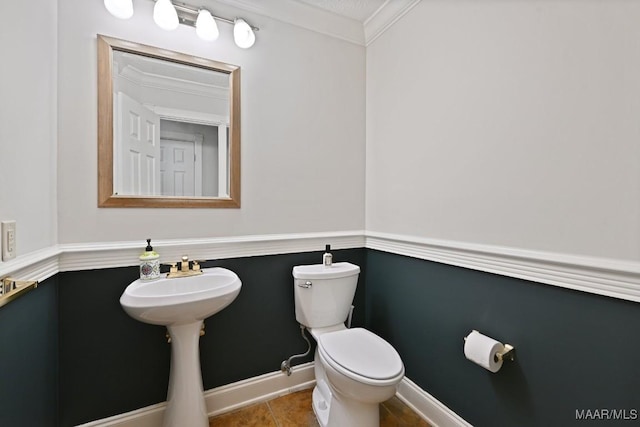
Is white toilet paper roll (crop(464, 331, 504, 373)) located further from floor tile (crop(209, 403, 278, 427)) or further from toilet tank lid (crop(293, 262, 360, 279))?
floor tile (crop(209, 403, 278, 427))

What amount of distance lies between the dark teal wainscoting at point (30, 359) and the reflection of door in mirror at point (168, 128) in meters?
0.57

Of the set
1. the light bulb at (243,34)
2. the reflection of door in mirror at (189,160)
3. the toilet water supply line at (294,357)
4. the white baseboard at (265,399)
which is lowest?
the white baseboard at (265,399)

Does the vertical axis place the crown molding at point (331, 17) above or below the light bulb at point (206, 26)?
above

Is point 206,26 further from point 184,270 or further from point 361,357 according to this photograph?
point 361,357

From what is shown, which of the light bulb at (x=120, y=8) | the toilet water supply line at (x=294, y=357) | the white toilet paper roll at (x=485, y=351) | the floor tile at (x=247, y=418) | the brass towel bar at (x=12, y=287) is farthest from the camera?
the toilet water supply line at (x=294, y=357)

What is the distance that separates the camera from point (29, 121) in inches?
40.0

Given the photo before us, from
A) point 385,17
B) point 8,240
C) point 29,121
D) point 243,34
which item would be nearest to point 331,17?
point 385,17

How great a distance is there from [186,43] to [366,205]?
4.73 feet

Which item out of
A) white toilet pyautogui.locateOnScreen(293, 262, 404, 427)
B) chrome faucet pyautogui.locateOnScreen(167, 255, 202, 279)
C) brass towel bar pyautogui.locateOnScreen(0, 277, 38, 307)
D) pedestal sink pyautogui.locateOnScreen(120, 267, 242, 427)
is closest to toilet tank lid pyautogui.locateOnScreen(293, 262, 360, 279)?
white toilet pyautogui.locateOnScreen(293, 262, 404, 427)

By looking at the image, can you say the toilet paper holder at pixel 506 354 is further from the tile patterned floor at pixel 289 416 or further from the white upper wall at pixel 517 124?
the tile patterned floor at pixel 289 416

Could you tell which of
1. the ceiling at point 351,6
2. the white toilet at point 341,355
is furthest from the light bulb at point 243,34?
the white toilet at point 341,355

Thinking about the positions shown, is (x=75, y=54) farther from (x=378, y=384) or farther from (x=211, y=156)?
(x=378, y=384)

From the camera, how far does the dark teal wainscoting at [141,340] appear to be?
4.28 feet

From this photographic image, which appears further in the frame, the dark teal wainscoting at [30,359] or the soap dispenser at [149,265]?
the soap dispenser at [149,265]
